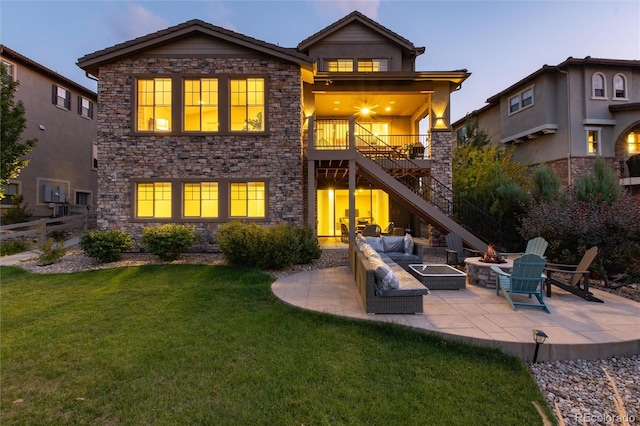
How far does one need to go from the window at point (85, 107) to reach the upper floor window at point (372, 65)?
17.5 meters

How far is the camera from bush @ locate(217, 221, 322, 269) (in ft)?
29.3

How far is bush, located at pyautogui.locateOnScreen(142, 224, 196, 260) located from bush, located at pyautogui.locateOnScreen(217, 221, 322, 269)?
1554mm

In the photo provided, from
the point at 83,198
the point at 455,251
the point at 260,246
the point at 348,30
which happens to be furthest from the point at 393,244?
the point at 83,198

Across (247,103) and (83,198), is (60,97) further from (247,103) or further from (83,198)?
(247,103)

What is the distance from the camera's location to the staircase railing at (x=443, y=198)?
37.7 ft

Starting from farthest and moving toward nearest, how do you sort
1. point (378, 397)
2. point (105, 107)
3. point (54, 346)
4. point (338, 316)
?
point (105, 107)
point (338, 316)
point (54, 346)
point (378, 397)

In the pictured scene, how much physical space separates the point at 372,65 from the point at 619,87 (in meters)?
14.1

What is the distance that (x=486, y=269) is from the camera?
721 centimetres

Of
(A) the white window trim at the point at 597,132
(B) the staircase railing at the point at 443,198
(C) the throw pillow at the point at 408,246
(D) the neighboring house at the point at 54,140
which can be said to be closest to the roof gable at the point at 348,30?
(B) the staircase railing at the point at 443,198

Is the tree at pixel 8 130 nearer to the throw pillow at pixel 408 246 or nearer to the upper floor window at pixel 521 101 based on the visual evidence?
the throw pillow at pixel 408 246

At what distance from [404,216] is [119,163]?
1321 cm

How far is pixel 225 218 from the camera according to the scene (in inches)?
452

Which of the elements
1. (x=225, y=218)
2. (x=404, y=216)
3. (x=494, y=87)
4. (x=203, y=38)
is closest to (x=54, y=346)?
(x=225, y=218)

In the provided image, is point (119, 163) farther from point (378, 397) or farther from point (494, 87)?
point (494, 87)
